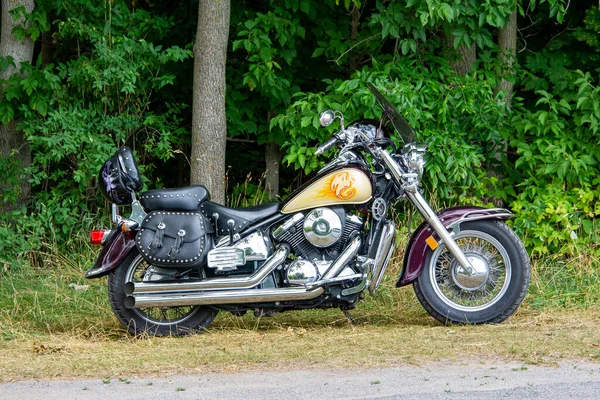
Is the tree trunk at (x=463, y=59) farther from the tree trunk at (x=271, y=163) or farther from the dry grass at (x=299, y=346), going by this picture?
the dry grass at (x=299, y=346)

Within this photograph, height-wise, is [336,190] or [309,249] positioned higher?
[336,190]

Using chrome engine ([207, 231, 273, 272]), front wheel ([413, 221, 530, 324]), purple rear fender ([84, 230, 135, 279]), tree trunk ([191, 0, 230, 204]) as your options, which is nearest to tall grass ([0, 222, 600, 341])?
front wheel ([413, 221, 530, 324])

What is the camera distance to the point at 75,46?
1062 centimetres

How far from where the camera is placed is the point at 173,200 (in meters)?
6.87

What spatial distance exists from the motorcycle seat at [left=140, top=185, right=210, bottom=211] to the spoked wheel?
1.16ft

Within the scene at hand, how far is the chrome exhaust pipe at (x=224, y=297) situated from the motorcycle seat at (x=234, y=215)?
44 cm

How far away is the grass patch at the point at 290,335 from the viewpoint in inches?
235

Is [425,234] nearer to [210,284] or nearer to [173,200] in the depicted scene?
[210,284]

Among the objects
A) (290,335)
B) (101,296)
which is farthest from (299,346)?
(101,296)

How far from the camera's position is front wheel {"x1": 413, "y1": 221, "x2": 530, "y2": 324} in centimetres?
696

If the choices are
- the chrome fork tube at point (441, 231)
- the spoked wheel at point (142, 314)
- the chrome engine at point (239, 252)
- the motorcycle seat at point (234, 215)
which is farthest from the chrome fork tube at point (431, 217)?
the spoked wheel at point (142, 314)

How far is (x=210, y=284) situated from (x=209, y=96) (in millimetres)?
3017

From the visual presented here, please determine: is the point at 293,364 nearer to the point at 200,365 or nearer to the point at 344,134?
the point at 200,365

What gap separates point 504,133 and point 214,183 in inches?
113
